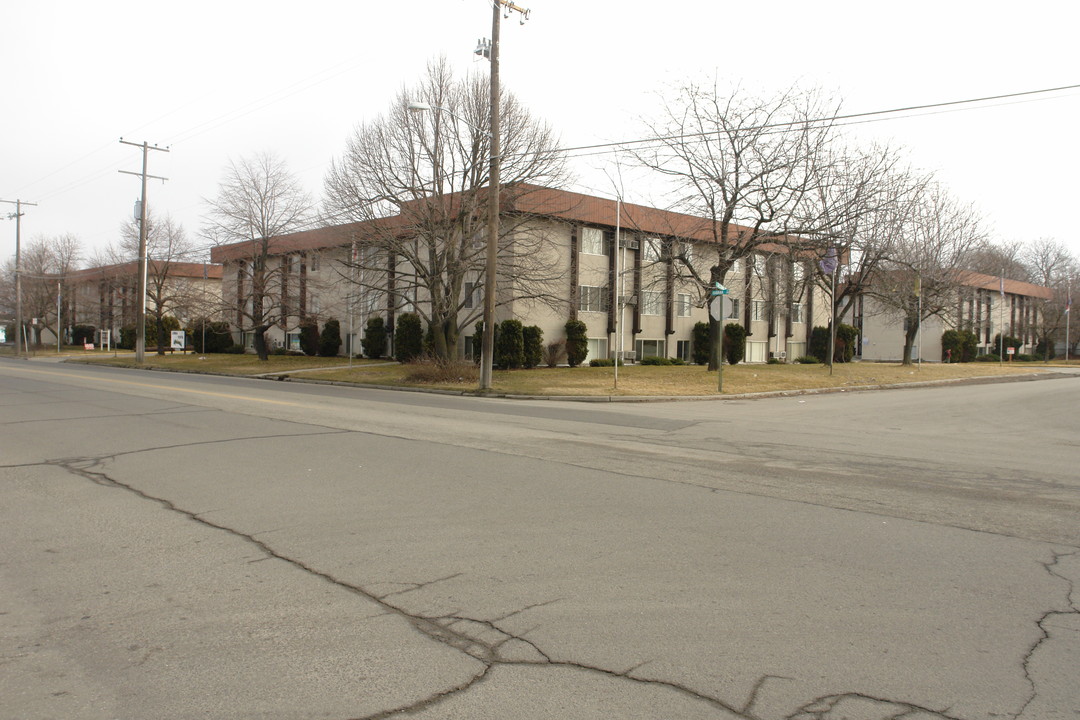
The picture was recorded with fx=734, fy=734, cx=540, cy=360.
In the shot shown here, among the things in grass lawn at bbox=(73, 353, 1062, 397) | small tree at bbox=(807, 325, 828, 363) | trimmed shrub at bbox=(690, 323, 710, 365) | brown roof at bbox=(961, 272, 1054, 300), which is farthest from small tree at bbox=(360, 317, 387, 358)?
brown roof at bbox=(961, 272, 1054, 300)

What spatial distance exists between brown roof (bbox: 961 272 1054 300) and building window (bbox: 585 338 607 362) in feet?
79.5

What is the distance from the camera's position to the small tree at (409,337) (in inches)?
1479

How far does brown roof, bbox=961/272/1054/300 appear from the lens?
50425 mm

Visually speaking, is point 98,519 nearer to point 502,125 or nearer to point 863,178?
point 502,125

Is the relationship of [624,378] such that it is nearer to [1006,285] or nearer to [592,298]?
[592,298]

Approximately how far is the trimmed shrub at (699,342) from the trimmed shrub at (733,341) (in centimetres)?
170

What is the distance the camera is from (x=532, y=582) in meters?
5.09

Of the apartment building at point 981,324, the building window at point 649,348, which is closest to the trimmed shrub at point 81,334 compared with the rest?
the building window at point 649,348

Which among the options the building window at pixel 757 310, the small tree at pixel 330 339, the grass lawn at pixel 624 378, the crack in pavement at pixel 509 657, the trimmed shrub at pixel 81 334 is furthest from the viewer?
the trimmed shrub at pixel 81 334

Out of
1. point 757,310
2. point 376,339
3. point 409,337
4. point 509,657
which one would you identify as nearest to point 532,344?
point 409,337

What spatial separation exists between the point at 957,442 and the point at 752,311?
3524 centimetres

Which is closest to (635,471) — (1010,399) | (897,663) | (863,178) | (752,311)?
(897,663)

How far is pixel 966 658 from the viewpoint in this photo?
3.93 meters

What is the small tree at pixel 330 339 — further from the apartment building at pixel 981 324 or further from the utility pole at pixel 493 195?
the apartment building at pixel 981 324
